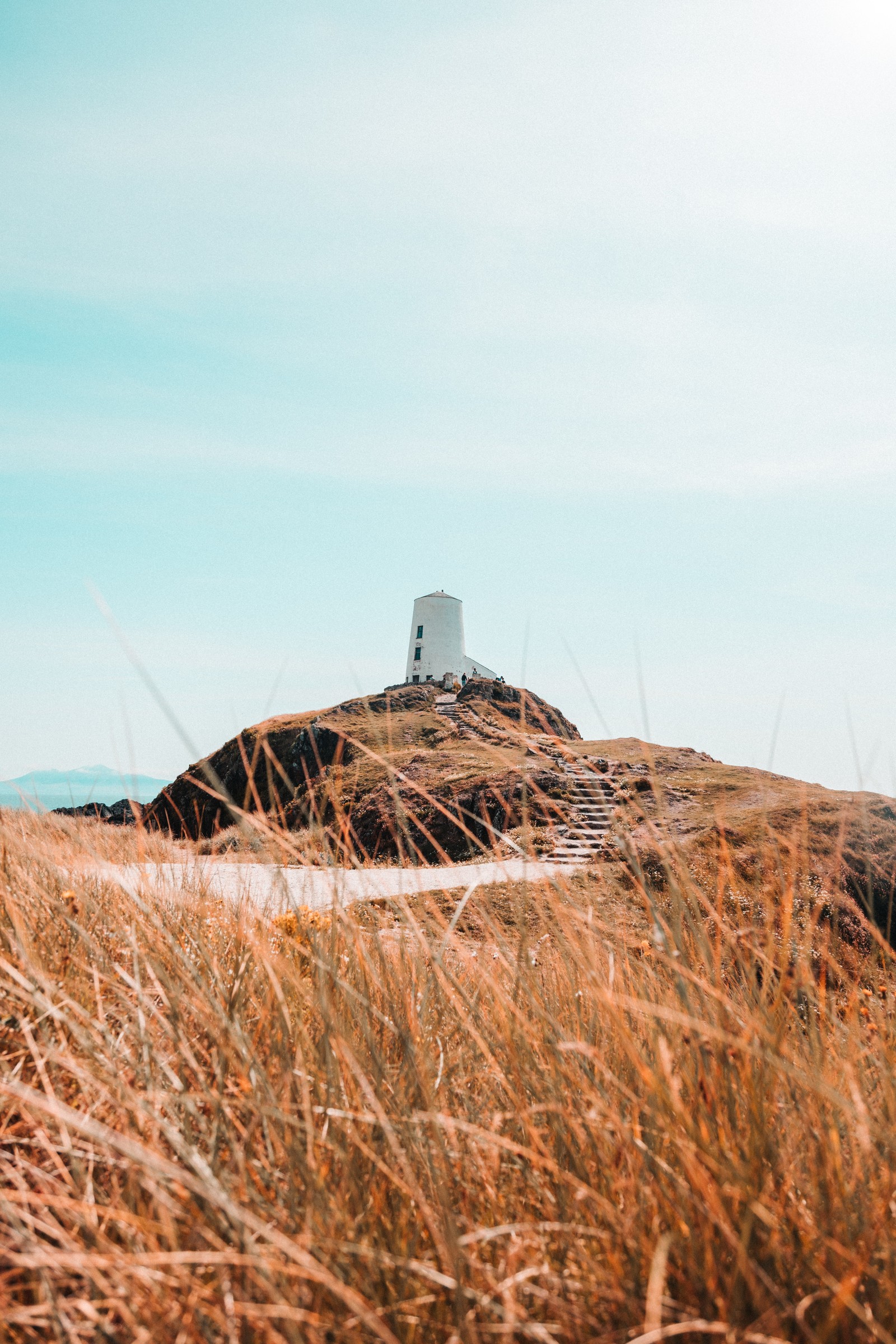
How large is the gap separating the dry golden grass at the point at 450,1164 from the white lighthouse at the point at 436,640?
140ft

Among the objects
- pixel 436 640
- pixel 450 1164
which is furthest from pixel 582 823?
pixel 436 640

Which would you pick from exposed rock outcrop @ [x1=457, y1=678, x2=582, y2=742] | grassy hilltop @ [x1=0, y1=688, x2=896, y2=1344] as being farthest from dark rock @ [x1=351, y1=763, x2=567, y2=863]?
grassy hilltop @ [x1=0, y1=688, x2=896, y2=1344]

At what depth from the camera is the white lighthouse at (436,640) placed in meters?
44.7

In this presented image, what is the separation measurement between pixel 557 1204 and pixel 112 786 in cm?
275

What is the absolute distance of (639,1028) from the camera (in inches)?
71.5

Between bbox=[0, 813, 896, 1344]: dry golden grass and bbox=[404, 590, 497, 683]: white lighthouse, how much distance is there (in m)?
42.5

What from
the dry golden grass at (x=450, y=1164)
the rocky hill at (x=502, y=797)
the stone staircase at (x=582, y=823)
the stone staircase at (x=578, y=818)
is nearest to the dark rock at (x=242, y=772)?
the rocky hill at (x=502, y=797)

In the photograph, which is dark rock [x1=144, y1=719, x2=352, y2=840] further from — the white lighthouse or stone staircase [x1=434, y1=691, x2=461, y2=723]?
the white lighthouse

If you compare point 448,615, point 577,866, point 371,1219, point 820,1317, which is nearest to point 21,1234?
point 371,1219

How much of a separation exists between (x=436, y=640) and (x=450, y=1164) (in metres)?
43.7

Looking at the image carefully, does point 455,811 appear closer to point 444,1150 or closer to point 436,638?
point 444,1150

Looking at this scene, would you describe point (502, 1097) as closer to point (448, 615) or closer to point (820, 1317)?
point (820, 1317)

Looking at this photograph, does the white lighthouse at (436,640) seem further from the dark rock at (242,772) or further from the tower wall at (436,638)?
the dark rock at (242,772)

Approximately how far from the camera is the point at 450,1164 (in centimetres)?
127
